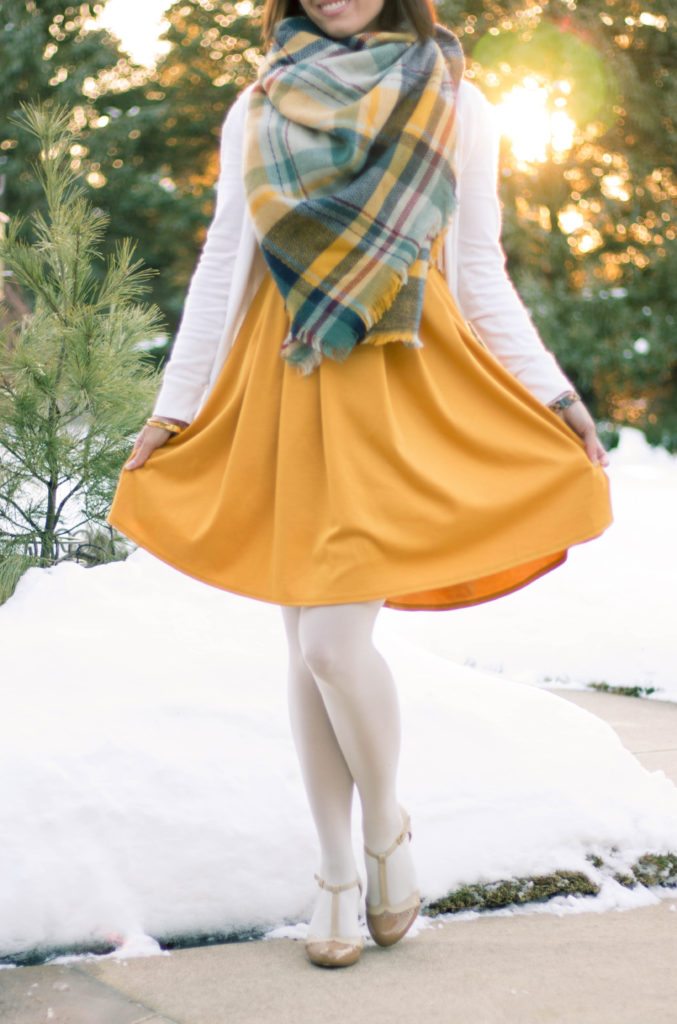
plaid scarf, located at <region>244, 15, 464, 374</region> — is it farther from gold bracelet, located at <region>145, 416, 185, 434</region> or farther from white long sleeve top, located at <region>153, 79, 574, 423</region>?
gold bracelet, located at <region>145, 416, 185, 434</region>

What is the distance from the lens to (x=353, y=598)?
6.70 feet

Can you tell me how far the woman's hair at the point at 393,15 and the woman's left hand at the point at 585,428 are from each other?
767 millimetres

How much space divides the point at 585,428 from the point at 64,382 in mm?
2255

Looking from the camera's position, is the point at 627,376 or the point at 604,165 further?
the point at 604,165

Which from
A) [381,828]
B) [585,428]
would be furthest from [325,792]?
[585,428]

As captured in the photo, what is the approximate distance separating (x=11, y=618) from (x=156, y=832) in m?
1.03

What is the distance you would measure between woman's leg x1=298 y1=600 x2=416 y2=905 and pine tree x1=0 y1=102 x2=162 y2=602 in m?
1.95

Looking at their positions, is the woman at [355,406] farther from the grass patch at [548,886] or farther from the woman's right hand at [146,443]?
the grass patch at [548,886]

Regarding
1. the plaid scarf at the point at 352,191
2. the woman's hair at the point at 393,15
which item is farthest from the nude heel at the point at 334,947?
the woman's hair at the point at 393,15

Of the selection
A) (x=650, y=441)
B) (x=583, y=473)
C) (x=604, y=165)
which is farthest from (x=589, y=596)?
(x=604, y=165)

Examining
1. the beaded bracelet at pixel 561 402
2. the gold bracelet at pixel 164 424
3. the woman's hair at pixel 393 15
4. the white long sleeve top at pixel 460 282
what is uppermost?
the woman's hair at pixel 393 15

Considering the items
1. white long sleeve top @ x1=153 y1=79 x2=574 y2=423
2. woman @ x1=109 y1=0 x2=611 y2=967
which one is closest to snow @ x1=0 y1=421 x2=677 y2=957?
woman @ x1=109 y1=0 x2=611 y2=967

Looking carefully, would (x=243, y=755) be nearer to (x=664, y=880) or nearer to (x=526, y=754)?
(x=526, y=754)

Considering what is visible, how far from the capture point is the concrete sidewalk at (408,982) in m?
2.00
